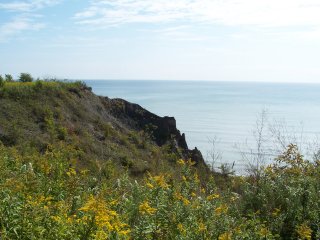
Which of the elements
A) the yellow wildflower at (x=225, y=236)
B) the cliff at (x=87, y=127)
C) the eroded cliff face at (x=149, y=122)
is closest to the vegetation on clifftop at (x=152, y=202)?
the yellow wildflower at (x=225, y=236)

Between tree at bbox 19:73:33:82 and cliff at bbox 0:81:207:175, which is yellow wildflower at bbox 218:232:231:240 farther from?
tree at bbox 19:73:33:82

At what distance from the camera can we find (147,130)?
3198cm

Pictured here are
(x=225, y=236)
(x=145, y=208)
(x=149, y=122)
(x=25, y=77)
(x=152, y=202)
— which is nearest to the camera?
(x=225, y=236)

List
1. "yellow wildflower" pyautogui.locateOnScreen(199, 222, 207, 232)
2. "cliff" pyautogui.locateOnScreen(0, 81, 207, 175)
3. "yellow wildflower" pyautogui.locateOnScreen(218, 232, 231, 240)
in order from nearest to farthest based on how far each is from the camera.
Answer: "yellow wildflower" pyautogui.locateOnScreen(218, 232, 231, 240) < "yellow wildflower" pyautogui.locateOnScreen(199, 222, 207, 232) < "cliff" pyautogui.locateOnScreen(0, 81, 207, 175)

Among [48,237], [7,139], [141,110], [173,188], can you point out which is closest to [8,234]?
[48,237]

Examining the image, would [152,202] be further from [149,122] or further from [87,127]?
[149,122]

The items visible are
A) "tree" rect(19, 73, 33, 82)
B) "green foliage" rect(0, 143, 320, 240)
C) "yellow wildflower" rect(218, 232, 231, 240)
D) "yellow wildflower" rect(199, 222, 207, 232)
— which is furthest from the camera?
"tree" rect(19, 73, 33, 82)

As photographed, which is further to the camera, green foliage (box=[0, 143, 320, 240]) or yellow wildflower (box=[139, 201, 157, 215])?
yellow wildflower (box=[139, 201, 157, 215])

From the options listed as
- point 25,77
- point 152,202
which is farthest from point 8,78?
point 152,202

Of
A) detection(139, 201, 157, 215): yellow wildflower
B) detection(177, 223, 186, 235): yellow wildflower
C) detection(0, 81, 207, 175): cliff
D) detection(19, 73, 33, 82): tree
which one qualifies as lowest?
detection(0, 81, 207, 175): cliff

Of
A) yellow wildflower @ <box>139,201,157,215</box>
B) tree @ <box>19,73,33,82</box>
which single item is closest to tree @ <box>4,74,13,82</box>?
tree @ <box>19,73,33,82</box>

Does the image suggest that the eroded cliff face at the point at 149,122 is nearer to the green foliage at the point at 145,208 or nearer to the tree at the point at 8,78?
the tree at the point at 8,78

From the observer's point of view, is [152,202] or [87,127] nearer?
[152,202]

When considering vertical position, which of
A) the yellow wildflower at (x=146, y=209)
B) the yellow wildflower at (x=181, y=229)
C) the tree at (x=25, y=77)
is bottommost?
the yellow wildflower at (x=181, y=229)
